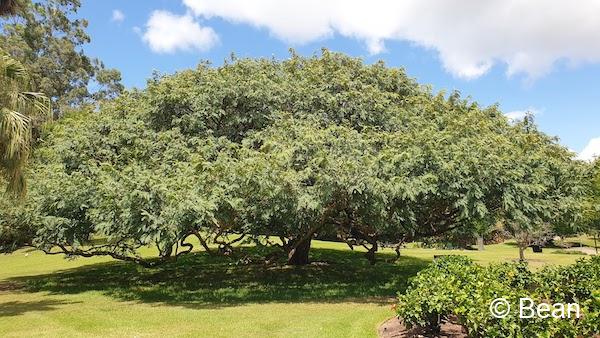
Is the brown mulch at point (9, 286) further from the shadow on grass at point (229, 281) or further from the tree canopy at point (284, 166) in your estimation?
the tree canopy at point (284, 166)

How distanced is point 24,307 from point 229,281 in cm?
692

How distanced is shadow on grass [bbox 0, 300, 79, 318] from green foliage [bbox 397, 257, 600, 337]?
10491 mm

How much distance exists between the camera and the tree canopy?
13.0 m

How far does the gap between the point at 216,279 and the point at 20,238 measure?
314 inches

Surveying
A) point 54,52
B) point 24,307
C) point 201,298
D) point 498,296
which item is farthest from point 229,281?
point 54,52

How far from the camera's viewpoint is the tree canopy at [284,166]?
12984mm

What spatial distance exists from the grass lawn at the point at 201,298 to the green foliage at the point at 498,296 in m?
1.78

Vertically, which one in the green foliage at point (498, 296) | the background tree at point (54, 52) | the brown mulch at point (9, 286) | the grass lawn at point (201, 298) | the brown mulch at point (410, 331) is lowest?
the brown mulch at point (9, 286)

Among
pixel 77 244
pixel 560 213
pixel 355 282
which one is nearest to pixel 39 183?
pixel 77 244

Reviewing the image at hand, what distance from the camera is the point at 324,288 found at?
54.6ft

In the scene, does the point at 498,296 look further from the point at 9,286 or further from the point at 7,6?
the point at 9,286

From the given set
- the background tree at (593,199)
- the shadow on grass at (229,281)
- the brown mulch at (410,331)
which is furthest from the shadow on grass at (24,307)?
the background tree at (593,199)

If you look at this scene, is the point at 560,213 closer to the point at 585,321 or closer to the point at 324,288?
the point at 324,288

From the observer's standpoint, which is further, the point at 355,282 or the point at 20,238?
the point at 20,238
